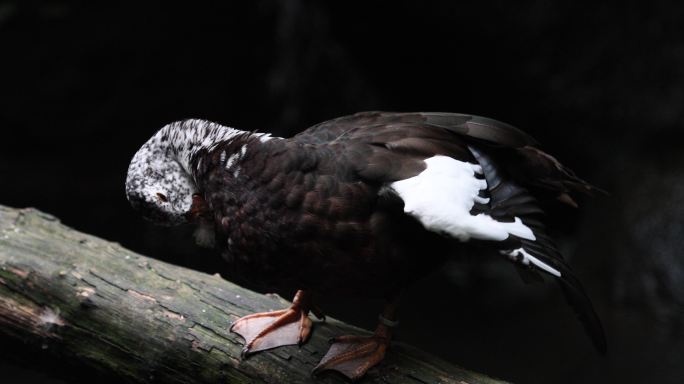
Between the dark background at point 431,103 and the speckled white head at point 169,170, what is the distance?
183cm

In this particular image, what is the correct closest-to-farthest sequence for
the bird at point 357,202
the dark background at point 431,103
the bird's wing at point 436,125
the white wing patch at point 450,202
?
the white wing patch at point 450,202
the bird at point 357,202
the bird's wing at point 436,125
the dark background at point 431,103

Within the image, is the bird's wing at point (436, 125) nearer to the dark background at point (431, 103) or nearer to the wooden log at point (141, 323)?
Result: the wooden log at point (141, 323)

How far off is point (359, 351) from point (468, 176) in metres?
0.51

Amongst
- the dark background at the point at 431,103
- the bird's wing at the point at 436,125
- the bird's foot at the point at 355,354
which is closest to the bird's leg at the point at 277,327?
the bird's foot at the point at 355,354

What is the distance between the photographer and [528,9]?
12.7 ft

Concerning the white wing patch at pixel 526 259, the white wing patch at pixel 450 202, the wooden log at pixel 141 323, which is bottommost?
the wooden log at pixel 141 323

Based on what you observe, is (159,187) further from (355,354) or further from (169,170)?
(355,354)

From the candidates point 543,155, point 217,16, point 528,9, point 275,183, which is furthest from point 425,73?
point 275,183

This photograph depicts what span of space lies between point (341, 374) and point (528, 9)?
280 cm

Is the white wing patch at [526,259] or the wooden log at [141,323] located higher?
the white wing patch at [526,259]

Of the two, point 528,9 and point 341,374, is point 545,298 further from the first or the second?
point 341,374

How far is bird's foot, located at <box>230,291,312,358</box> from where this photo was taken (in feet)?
5.90

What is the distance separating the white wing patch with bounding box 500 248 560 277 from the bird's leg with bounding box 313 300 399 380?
14.6 inches

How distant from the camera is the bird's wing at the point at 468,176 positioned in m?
1.45
